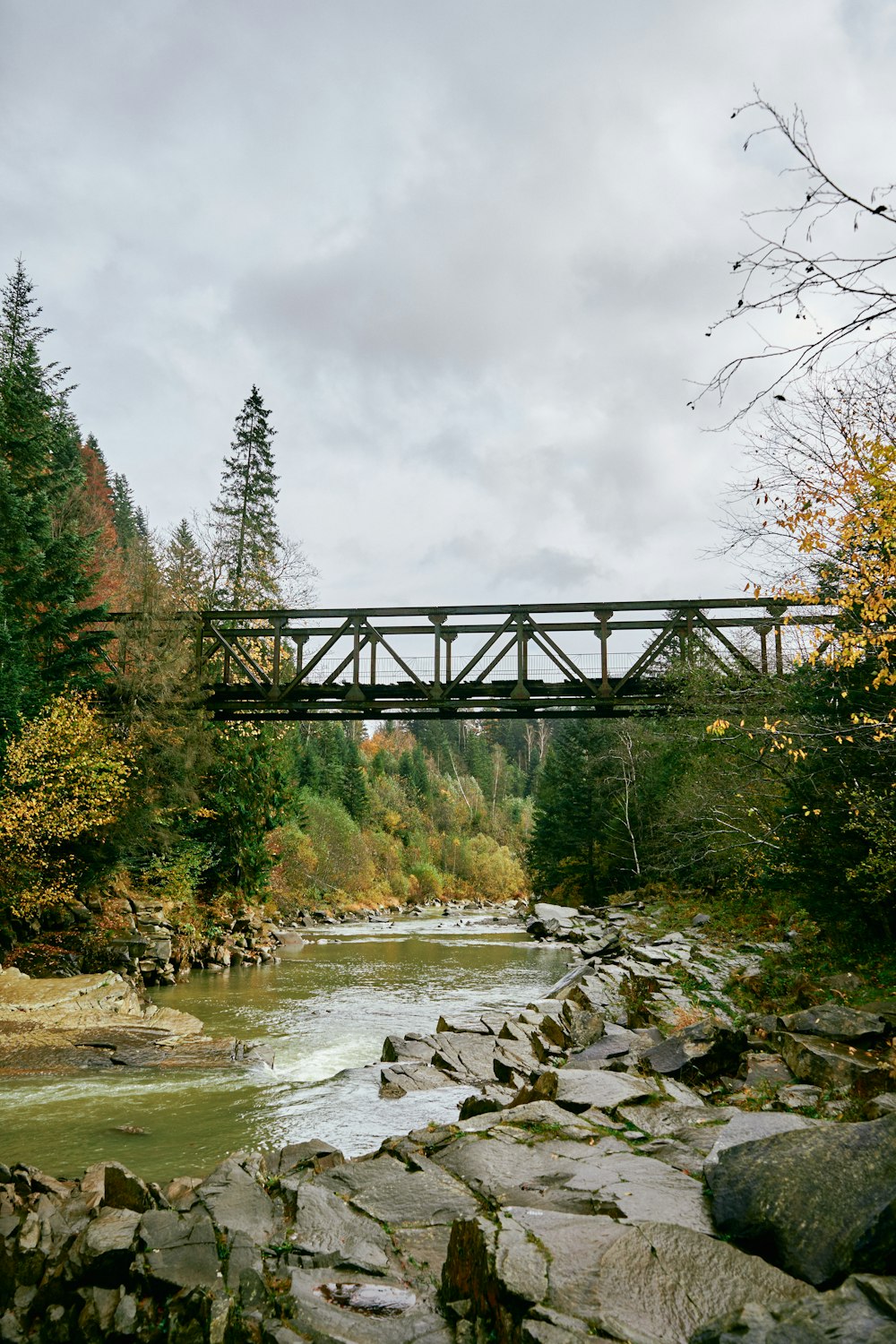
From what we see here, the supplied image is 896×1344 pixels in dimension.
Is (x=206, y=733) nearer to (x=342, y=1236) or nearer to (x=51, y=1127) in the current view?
(x=51, y=1127)

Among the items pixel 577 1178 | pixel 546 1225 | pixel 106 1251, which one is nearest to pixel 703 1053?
pixel 577 1178

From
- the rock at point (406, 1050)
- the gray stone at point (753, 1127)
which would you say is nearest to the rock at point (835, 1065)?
the gray stone at point (753, 1127)

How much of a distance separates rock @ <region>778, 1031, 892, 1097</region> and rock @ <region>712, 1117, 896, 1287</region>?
2.44 m

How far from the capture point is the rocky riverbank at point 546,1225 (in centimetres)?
373

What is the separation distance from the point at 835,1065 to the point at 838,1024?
1.09m

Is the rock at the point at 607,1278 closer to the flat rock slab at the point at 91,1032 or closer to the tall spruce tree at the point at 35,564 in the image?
the flat rock slab at the point at 91,1032

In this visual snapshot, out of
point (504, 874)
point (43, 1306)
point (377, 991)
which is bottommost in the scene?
point (504, 874)

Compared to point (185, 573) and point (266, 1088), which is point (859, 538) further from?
point (185, 573)

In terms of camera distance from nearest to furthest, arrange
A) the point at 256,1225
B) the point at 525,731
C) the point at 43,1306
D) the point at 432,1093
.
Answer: the point at 43,1306 → the point at 256,1225 → the point at 432,1093 → the point at 525,731

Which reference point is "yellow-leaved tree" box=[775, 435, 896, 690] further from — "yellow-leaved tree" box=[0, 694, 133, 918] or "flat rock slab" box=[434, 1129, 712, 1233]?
"yellow-leaved tree" box=[0, 694, 133, 918]

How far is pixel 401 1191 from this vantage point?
5.78m

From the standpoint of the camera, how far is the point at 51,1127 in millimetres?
8945

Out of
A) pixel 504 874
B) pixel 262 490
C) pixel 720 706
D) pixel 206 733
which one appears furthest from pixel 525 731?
pixel 720 706

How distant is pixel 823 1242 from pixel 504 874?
56327 millimetres
